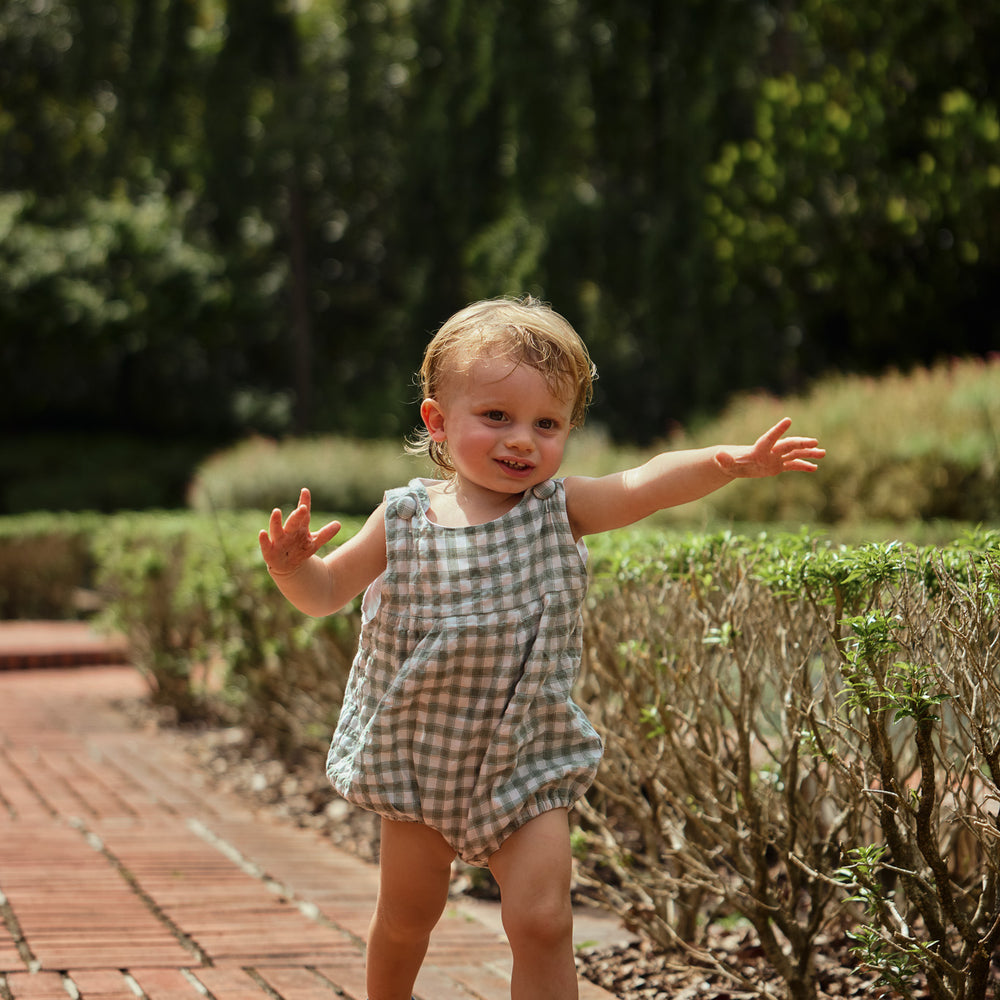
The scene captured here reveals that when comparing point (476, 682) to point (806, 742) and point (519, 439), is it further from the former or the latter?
point (806, 742)

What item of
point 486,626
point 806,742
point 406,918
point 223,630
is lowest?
point 223,630

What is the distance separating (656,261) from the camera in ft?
65.6

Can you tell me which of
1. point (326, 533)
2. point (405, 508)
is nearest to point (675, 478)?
point (405, 508)

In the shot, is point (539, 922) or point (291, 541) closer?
point (539, 922)

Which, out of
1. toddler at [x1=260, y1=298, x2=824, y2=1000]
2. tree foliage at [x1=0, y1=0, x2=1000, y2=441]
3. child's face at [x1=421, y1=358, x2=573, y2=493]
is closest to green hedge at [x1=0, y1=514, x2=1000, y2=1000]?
toddler at [x1=260, y1=298, x2=824, y2=1000]

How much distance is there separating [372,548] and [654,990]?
1374 millimetres

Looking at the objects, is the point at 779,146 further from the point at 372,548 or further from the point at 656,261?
the point at 372,548

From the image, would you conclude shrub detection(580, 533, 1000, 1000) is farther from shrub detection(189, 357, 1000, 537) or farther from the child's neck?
shrub detection(189, 357, 1000, 537)

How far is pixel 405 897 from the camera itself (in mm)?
2227

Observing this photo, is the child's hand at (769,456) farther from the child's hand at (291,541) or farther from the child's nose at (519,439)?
the child's hand at (291,541)

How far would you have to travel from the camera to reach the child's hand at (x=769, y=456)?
2.13 m

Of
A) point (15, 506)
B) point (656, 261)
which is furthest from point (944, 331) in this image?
point (15, 506)

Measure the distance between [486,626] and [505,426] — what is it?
37 centimetres

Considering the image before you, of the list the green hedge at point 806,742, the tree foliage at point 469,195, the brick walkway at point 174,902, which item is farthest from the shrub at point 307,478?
the green hedge at point 806,742
